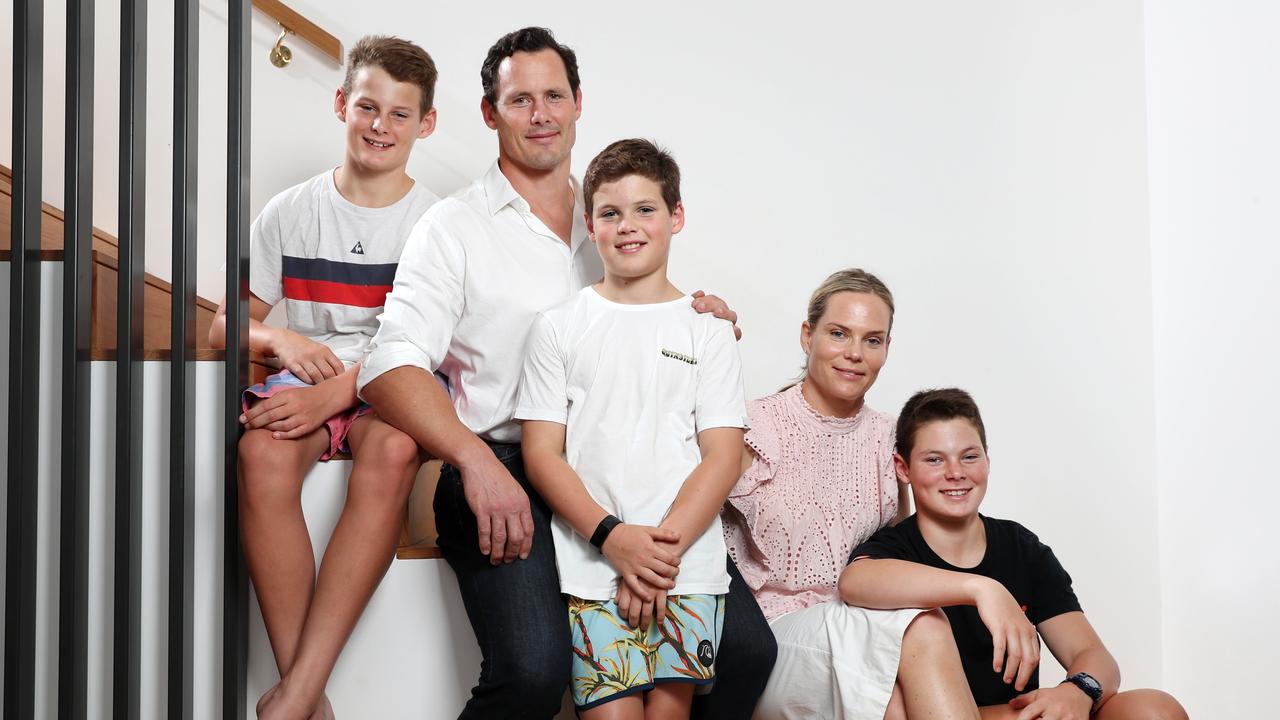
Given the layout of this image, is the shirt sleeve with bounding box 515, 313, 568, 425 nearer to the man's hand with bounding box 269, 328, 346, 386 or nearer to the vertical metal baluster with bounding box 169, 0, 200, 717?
the man's hand with bounding box 269, 328, 346, 386

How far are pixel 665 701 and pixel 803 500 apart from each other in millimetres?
421

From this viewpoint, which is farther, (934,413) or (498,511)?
(934,413)

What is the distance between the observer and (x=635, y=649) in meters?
1.45

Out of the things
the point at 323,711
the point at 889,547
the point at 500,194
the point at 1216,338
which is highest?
the point at 500,194

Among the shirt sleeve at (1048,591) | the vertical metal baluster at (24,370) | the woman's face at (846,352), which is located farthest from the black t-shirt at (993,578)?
the vertical metal baluster at (24,370)

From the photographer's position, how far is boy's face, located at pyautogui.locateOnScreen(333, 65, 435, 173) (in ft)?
6.30

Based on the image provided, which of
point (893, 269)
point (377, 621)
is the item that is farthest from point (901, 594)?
point (893, 269)

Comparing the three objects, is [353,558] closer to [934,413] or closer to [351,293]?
[351,293]

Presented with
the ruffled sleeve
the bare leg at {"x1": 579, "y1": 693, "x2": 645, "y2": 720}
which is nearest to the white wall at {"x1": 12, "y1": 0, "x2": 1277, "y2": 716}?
the ruffled sleeve

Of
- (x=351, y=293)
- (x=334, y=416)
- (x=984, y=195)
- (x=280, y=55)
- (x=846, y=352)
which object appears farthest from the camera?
(x=984, y=195)

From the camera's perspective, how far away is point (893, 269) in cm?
272

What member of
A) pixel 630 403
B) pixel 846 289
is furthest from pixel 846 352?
pixel 630 403

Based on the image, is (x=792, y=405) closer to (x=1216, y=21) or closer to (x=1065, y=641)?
(x=1065, y=641)

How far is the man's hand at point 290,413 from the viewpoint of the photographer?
1574 millimetres
